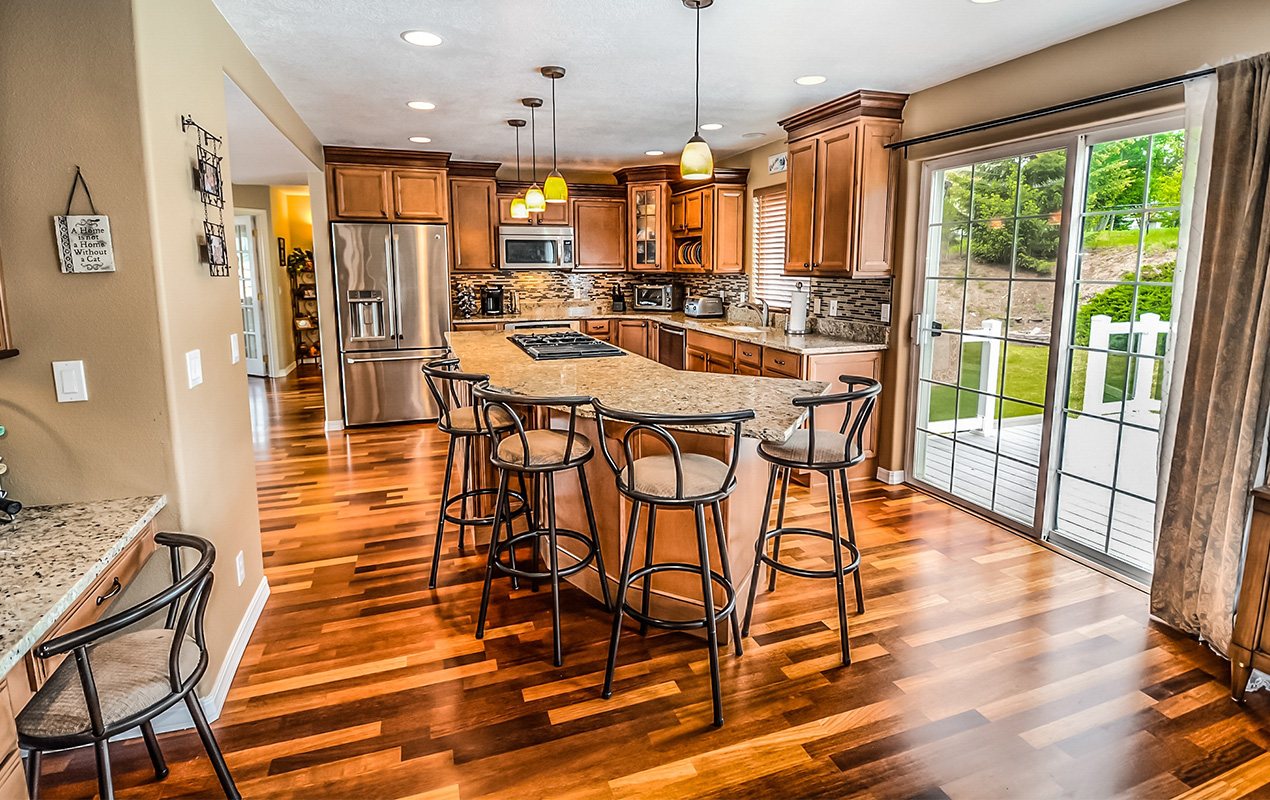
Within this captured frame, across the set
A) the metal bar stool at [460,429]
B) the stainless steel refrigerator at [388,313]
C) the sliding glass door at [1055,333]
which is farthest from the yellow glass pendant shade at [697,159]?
the stainless steel refrigerator at [388,313]

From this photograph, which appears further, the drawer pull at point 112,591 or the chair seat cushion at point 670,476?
the chair seat cushion at point 670,476

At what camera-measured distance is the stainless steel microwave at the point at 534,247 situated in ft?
22.3

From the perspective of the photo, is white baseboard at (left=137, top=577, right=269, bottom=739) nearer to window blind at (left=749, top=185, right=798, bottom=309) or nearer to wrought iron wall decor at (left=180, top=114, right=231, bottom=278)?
wrought iron wall decor at (left=180, top=114, right=231, bottom=278)

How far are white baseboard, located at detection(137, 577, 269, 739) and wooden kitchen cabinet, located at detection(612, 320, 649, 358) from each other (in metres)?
4.65

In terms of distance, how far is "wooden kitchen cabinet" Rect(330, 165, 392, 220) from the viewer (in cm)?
582

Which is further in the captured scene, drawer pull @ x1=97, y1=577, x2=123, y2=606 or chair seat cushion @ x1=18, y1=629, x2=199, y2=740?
drawer pull @ x1=97, y1=577, x2=123, y2=606

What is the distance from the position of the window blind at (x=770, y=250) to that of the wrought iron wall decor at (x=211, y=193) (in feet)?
13.2

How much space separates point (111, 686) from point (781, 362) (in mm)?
3778

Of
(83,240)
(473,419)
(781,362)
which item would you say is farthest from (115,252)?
(781,362)

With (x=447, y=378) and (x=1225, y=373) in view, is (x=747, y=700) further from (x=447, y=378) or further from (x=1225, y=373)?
(x=1225, y=373)

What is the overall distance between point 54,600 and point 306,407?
617cm

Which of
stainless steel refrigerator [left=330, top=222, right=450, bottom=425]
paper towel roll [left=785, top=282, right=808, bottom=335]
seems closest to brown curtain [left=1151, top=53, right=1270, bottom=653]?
paper towel roll [left=785, top=282, right=808, bottom=335]

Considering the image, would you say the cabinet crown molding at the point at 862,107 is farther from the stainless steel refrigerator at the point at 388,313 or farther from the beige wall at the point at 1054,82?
the stainless steel refrigerator at the point at 388,313

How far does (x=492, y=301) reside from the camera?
691 centimetres
